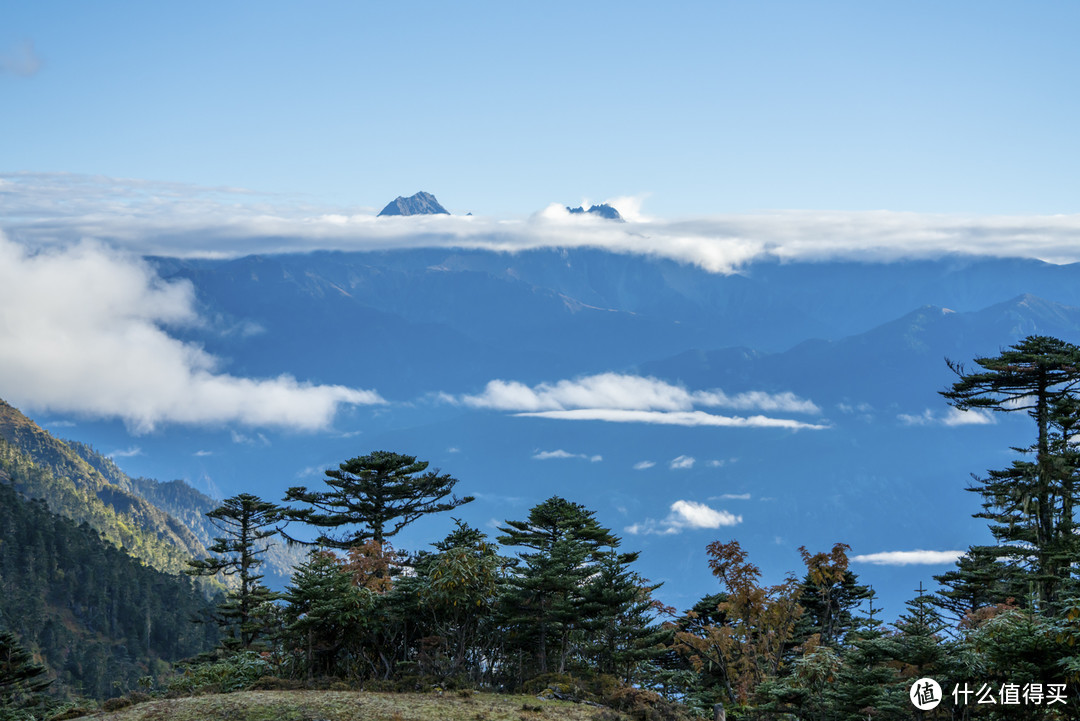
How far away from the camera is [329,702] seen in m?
19.3

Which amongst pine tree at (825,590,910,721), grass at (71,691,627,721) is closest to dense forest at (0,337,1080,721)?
pine tree at (825,590,910,721)

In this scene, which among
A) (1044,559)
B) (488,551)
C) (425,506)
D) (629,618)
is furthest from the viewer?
(425,506)

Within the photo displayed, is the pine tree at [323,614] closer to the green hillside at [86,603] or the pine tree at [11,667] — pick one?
the pine tree at [11,667]

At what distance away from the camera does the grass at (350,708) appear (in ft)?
60.6

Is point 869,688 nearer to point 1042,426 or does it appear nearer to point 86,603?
point 1042,426

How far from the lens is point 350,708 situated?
61.9 ft

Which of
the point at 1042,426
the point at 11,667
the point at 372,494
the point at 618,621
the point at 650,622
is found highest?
the point at 1042,426

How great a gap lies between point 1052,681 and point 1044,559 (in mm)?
19390

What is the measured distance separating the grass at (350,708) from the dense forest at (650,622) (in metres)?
1.55

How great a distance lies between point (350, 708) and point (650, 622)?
14.7 m

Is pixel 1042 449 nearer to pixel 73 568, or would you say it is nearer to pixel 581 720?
pixel 581 720

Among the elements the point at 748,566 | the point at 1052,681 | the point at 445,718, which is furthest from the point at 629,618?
the point at 1052,681

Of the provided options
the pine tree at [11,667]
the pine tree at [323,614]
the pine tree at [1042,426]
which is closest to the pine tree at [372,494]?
the pine tree at [11,667]

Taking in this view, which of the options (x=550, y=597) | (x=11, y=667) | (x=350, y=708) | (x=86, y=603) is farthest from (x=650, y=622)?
(x=86, y=603)
